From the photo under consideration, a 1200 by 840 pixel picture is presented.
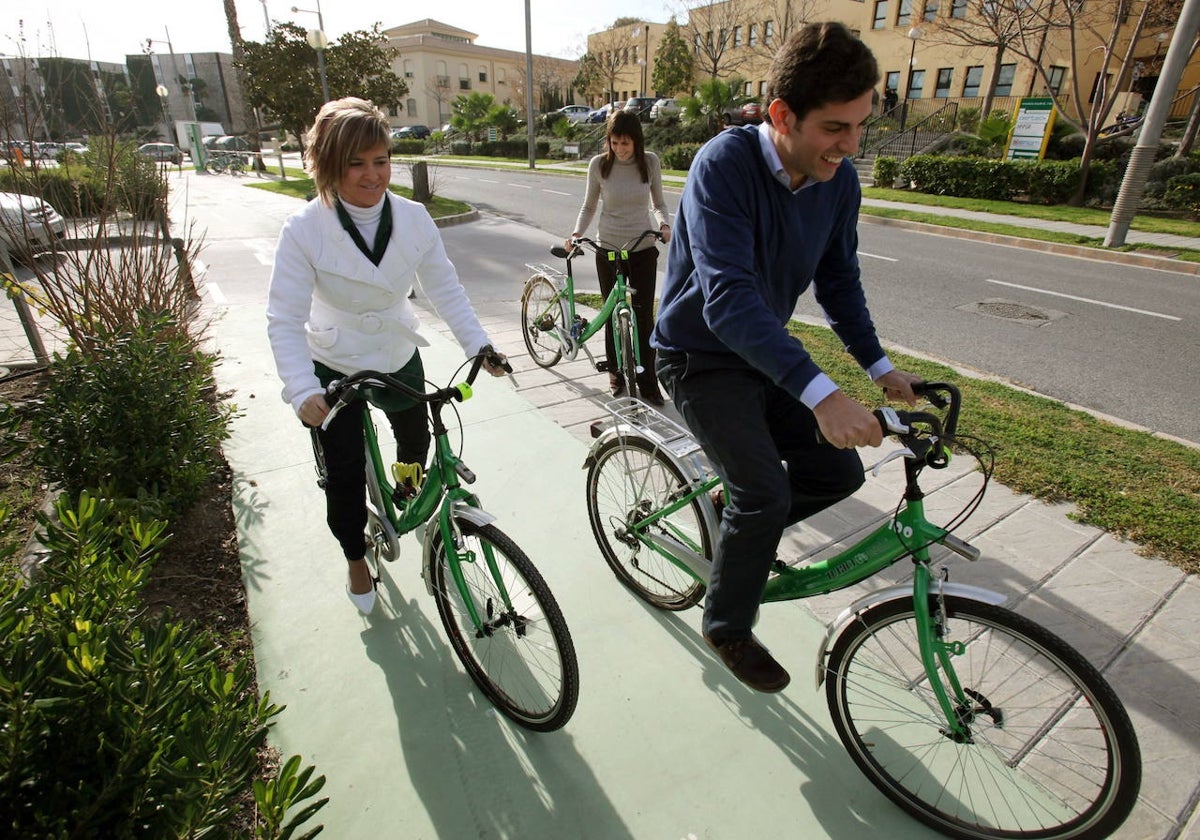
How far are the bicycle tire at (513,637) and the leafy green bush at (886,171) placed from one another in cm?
2114

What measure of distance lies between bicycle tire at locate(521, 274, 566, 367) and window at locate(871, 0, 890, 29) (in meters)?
39.1

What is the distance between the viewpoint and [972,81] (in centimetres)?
3347

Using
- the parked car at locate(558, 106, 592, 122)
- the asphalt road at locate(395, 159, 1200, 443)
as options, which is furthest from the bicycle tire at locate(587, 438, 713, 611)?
the parked car at locate(558, 106, 592, 122)

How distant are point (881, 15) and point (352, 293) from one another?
1710 inches

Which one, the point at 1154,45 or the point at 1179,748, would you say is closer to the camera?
the point at 1179,748

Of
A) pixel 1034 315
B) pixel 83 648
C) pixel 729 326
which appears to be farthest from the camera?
pixel 1034 315

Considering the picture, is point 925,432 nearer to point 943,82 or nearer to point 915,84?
point 943,82

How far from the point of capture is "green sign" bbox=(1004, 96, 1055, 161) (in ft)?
56.8

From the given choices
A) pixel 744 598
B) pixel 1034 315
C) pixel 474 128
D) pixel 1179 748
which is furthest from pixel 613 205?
pixel 474 128

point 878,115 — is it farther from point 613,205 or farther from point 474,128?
point 613,205

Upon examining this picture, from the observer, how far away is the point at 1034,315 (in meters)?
7.61

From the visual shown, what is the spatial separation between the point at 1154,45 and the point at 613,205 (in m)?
38.8

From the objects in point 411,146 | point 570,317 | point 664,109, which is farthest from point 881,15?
point 570,317

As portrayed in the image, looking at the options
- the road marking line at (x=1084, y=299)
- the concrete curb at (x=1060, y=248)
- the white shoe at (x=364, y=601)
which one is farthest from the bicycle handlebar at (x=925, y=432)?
the concrete curb at (x=1060, y=248)
